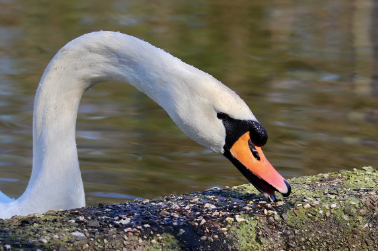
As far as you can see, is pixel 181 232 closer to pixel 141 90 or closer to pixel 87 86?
pixel 141 90

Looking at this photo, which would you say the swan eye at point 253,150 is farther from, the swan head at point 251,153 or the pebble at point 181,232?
the pebble at point 181,232

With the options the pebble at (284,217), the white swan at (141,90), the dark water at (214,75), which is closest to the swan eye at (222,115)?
the white swan at (141,90)

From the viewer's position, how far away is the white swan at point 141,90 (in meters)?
3.68

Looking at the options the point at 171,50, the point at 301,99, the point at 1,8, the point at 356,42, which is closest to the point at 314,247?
the point at 301,99

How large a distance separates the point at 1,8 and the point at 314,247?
40.3 feet

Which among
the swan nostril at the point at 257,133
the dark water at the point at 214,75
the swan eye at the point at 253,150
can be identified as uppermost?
the swan nostril at the point at 257,133

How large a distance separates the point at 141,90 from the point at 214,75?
6.07m

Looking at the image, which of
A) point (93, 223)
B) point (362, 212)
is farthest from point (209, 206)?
point (362, 212)

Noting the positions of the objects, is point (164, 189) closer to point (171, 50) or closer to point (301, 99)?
point (301, 99)

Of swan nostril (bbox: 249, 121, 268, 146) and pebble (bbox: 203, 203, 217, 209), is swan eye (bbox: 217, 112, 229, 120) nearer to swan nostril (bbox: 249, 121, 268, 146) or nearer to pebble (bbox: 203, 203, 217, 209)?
swan nostril (bbox: 249, 121, 268, 146)

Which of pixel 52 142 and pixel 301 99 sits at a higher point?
pixel 52 142

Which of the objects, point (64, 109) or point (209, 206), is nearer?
point (209, 206)

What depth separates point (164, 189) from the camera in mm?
6023

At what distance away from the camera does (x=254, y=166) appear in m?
3.71
